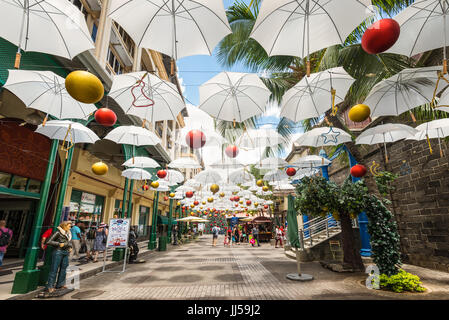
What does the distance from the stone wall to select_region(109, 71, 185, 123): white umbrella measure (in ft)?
32.1

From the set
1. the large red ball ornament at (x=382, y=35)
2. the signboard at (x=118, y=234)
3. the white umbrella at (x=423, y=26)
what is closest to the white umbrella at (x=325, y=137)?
the white umbrella at (x=423, y=26)

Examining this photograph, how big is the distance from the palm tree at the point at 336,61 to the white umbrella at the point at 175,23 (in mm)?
3551

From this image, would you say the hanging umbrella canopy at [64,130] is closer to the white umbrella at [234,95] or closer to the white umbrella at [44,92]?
the white umbrella at [44,92]

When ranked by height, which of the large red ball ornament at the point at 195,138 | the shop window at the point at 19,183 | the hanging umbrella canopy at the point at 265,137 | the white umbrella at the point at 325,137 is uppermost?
the hanging umbrella canopy at the point at 265,137

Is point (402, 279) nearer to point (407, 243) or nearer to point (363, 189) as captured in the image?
point (363, 189)

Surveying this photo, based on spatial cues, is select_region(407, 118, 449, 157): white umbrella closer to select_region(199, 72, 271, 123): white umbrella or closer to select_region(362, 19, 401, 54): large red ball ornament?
select_region(362, 19, 401, 54): large red ball ornament

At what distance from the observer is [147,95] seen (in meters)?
6.05

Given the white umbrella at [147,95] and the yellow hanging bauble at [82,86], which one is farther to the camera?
the white umbrella at [147,95]

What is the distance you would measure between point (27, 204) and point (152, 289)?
29.2ft

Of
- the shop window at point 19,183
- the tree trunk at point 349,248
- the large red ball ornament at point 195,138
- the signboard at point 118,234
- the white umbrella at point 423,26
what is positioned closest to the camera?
the white umbrella at point 423,26

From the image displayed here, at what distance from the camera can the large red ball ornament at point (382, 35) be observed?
3025 mm

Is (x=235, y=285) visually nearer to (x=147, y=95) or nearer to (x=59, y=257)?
(x=59, y=257)

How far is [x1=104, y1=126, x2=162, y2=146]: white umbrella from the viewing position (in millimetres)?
7551

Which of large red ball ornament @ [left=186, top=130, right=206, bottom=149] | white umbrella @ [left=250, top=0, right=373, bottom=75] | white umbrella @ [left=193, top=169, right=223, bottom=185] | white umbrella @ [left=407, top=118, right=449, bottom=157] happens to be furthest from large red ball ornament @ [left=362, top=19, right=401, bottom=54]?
white umbrella @ [left=193, top=169, right=223, bottom=185]
